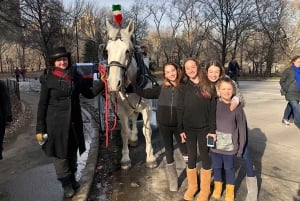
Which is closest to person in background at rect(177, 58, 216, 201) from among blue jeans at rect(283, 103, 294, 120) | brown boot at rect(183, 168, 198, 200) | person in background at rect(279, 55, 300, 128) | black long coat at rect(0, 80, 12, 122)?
brown boot at rect(183, 168, 198, 200)

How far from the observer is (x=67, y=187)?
514 centimetres

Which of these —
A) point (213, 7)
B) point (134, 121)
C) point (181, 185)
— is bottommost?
point (181, 185)

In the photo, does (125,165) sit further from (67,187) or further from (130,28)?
(130,28)

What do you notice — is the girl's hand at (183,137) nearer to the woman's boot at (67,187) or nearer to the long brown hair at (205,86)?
the long brown hair at (205,86)

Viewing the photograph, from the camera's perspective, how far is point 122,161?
21.4 ft

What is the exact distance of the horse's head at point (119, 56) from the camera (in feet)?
16.6

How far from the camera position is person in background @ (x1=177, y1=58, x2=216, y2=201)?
15.2 ft

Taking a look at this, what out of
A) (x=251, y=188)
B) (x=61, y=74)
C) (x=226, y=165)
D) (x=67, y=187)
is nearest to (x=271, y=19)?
(x=251, y=188)

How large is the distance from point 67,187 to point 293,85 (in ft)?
20.5

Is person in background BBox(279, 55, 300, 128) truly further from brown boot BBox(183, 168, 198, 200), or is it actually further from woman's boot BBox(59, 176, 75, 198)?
woman's boot BBox(59, 176, 75, 198)

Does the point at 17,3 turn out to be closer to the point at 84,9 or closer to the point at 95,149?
the point at 95,149

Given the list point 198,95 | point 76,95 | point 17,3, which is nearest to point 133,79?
point 76,95

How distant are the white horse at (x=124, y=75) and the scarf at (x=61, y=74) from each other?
1.80 ft

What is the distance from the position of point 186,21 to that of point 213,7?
759 cm
